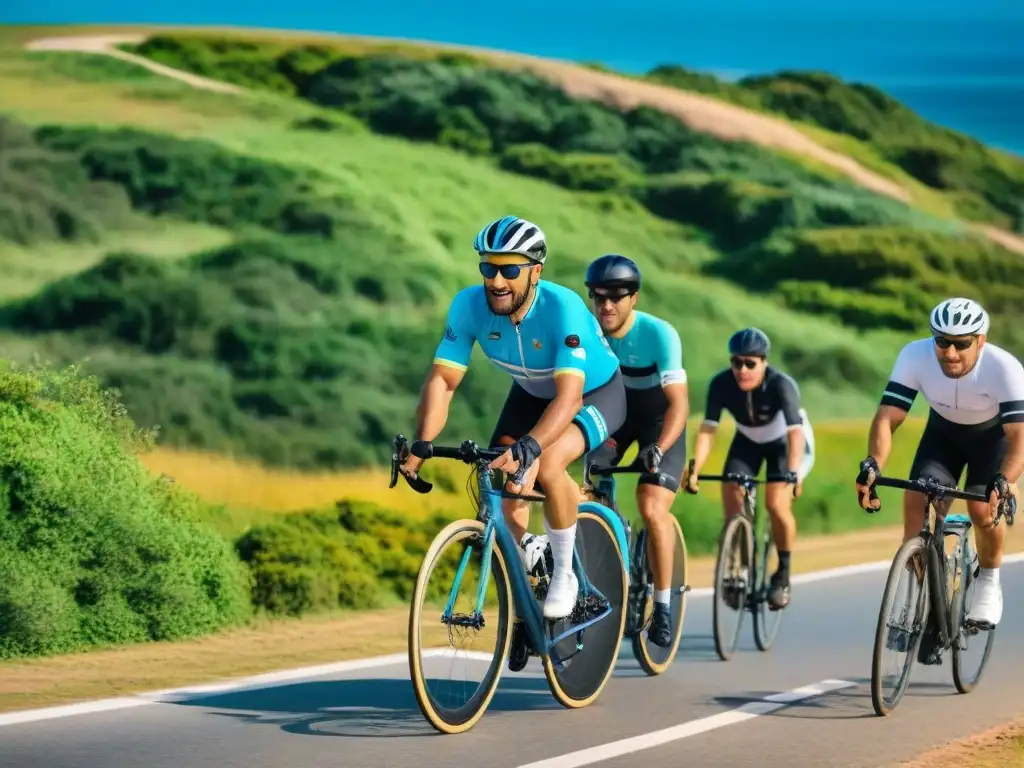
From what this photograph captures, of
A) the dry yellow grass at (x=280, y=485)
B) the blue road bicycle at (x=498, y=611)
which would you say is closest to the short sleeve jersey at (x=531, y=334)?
the blue road bicycle at (x=498, y=611)

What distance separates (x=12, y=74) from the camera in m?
34.9

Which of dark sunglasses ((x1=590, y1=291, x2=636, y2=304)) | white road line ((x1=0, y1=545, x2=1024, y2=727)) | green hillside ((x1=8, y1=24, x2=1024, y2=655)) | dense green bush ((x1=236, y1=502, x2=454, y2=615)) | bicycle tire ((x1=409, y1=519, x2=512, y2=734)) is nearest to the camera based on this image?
bicycle tire ((x1=409, y1=519, x2=512, y2=734))

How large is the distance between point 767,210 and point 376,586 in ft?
88.1

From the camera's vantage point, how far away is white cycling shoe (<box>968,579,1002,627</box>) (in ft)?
33.9

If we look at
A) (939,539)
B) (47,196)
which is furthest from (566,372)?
(47,196)

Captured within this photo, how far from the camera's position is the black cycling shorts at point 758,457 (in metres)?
12.5

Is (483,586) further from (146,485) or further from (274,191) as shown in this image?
(274,191)

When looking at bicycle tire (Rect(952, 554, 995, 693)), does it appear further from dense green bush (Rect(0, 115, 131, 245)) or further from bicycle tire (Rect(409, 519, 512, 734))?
dense green bush (Rect(0, 115, 131, 245))

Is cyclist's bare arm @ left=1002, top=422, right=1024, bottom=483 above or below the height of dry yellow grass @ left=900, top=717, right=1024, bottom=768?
above

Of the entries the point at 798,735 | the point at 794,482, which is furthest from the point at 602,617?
the point at 794,482

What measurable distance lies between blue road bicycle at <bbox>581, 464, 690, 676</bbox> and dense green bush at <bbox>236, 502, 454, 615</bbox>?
2.77 meters

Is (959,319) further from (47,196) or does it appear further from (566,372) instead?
(47,196)

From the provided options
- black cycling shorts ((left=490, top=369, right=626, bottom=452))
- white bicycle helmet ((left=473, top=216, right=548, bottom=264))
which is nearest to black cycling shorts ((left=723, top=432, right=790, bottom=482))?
black cycling shorts ((left=490, top=369, right=626, bottom=452))

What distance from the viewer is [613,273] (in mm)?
10352
